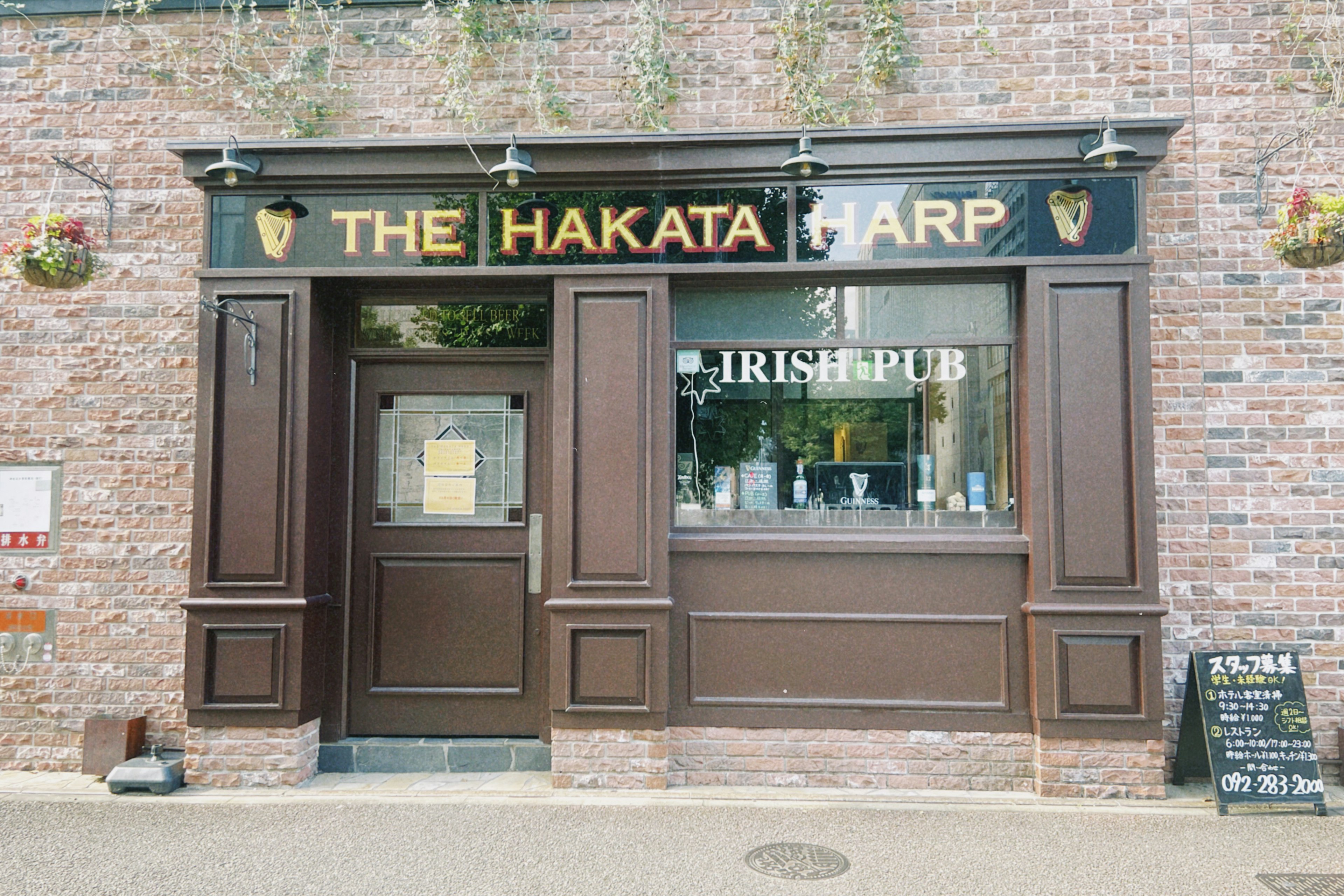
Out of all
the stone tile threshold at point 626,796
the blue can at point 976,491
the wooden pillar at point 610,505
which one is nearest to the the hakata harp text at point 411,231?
the wooden pillar at point 610,505

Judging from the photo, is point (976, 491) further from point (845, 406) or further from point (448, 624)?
point (448, 624)

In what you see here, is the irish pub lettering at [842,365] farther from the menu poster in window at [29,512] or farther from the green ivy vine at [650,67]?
the menu poster in window at [29,512]

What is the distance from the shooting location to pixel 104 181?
5.82 m

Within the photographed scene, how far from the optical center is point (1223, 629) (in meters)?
5.28

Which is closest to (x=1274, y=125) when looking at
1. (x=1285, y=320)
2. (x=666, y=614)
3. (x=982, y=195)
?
(x=1285, y=320)

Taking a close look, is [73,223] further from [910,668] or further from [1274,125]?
[1274,125]

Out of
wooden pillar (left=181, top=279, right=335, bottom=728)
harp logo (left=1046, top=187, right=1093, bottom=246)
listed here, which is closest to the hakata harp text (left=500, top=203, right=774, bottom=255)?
wooden pillar (left=181, top=279, right=335, bottom=728)

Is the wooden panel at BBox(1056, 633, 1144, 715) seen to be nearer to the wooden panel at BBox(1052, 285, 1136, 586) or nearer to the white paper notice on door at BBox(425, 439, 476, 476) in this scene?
the wooden panel at BBox(1052, 285, 1136, 586)

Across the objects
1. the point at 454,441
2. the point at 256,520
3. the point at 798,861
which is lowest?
the point at 798,861

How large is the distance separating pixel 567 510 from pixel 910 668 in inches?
88.6

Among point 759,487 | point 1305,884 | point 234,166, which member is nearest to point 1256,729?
point 1305,884

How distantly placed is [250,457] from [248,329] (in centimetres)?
78

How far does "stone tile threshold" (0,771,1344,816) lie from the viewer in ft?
16.0

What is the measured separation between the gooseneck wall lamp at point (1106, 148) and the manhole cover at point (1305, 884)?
12.2ft
